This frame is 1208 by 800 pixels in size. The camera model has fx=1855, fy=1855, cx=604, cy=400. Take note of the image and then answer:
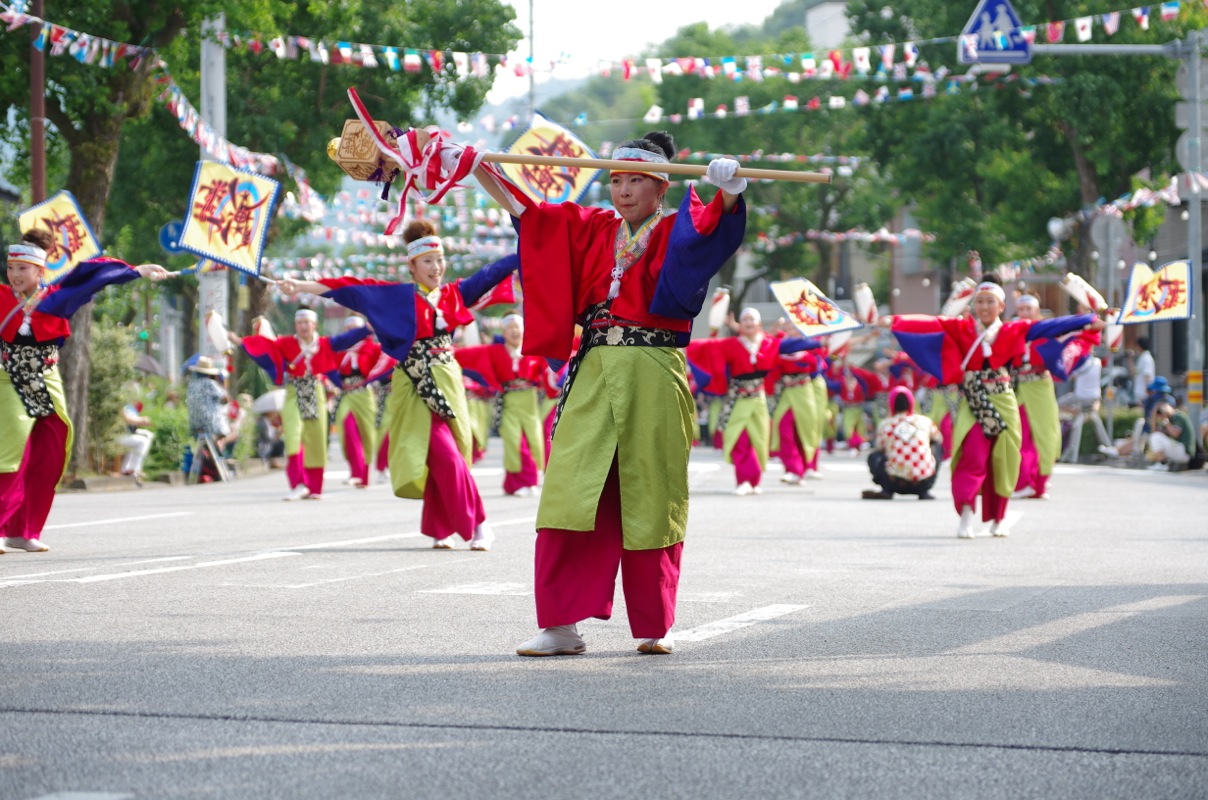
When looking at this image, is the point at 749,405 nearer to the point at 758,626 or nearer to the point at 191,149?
the point at 758,626

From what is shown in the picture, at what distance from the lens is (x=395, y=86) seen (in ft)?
106

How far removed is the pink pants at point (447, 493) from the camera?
10859 mm

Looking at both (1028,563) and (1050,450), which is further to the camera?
(1050,450)

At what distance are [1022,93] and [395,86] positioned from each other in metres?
12.0

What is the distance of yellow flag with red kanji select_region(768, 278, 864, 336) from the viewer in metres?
13.1

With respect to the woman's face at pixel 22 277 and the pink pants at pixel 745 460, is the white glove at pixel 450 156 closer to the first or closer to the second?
the woman's face at pixel 22 277

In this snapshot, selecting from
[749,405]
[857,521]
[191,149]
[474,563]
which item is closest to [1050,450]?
[749,405]

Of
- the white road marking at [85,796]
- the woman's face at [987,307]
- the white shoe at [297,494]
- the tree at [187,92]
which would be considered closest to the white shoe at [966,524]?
the woman's face at [987,307]

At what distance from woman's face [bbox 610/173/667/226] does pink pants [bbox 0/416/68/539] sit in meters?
5.39

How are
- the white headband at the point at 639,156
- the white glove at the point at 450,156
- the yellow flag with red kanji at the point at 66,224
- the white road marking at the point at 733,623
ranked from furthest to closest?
1. the yellow flag with red kanji at the point at 66,224
2. the white road marking at the point at 733,623
3. the white glove at the point at 450,156
4. the white headband at the point at 639,156

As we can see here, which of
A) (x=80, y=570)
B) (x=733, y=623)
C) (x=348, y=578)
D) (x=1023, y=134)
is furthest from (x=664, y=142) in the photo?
(x=1023, y=134)

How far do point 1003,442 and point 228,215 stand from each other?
5384mm

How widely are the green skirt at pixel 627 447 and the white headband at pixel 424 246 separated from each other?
15.4 ft

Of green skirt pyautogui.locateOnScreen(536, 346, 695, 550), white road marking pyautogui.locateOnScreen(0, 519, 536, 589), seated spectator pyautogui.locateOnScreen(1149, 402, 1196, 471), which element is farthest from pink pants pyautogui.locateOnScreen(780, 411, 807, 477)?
green skirt pyautogui.locateOnScreen(536, 346, 695, 550)
